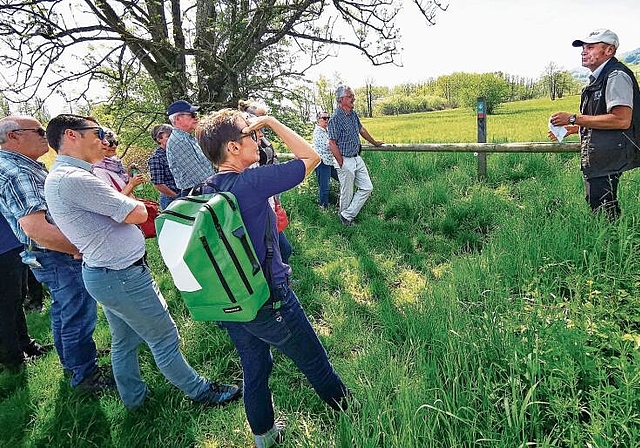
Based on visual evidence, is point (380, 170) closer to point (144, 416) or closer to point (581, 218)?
point (581, 218)

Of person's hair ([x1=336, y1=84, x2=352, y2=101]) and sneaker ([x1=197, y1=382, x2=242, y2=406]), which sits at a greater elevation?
person's hair ([x1=336, y1=84, x2=352, y2=101])

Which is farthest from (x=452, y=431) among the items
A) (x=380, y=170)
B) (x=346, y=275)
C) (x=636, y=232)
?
(x=380, y=170)

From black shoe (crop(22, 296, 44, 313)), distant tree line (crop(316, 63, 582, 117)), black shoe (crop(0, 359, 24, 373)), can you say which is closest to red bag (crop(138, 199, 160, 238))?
black shoe (crop(0, 359, 24, 373))

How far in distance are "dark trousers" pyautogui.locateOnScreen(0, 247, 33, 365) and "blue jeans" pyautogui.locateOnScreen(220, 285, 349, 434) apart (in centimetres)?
235

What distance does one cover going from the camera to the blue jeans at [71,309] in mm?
2793

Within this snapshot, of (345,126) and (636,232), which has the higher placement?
(345,126)

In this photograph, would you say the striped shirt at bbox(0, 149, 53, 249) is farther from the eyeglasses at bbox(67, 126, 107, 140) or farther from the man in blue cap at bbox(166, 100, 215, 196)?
the man in blue cap at bbox(166, 100, 215, 196)

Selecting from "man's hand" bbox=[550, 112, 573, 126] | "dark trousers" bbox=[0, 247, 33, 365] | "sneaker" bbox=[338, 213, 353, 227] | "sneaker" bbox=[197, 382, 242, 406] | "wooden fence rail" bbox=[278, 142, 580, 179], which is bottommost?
"sneaker" bbox=[197, 382, 242, 406]

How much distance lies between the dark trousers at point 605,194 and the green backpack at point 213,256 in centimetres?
303

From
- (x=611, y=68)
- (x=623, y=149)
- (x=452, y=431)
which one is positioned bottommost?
(x=452, y=431)

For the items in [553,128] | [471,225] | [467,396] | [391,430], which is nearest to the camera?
[391,430]

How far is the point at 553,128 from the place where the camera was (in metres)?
3.41

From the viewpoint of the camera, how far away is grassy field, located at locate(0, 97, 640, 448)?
169 centimetres

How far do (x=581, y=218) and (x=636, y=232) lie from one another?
1.40ft
